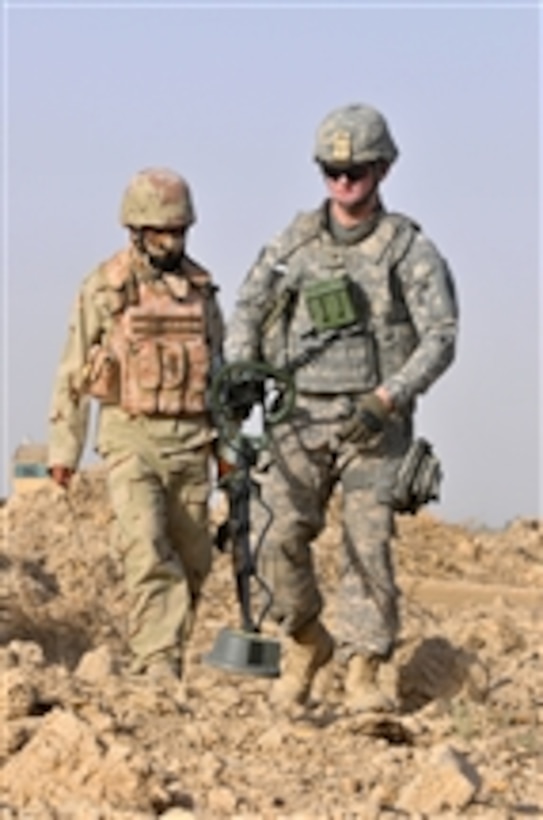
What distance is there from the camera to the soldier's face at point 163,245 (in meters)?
10.7

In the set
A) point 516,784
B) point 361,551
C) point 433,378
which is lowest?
point 516,784

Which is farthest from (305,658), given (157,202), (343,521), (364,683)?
(157,202)

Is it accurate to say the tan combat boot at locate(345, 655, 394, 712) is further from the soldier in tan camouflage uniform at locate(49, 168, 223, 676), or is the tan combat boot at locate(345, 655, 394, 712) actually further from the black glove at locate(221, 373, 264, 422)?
the black glove at locate(221, 373, 264, 422)

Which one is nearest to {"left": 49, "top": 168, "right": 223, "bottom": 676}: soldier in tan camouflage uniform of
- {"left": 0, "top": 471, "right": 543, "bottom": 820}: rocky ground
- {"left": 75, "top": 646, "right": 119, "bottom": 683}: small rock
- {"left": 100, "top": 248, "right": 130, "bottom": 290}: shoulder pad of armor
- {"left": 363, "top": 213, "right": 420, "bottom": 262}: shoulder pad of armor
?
{"left": 100, "top": 248, "right": 130, "bottom": 290}: shoulder pad of armor

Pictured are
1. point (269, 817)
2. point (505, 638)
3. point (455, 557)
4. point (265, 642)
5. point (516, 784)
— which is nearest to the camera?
point (269, 817)

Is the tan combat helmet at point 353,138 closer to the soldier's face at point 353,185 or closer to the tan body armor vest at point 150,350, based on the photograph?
the soldier's face at point 353,185

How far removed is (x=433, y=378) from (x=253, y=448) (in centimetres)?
71

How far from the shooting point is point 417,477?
32.3 feet

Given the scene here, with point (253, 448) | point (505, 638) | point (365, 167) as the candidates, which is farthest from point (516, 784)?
point (505, 638)

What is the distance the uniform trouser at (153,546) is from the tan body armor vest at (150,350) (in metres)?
0.22

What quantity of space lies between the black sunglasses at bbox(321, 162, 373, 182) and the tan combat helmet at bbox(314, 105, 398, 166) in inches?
1.1

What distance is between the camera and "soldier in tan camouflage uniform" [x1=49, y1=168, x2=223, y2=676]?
1061 cm

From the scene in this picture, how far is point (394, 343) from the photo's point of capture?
992 centimetres

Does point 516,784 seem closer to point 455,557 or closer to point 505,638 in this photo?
point 505,638
